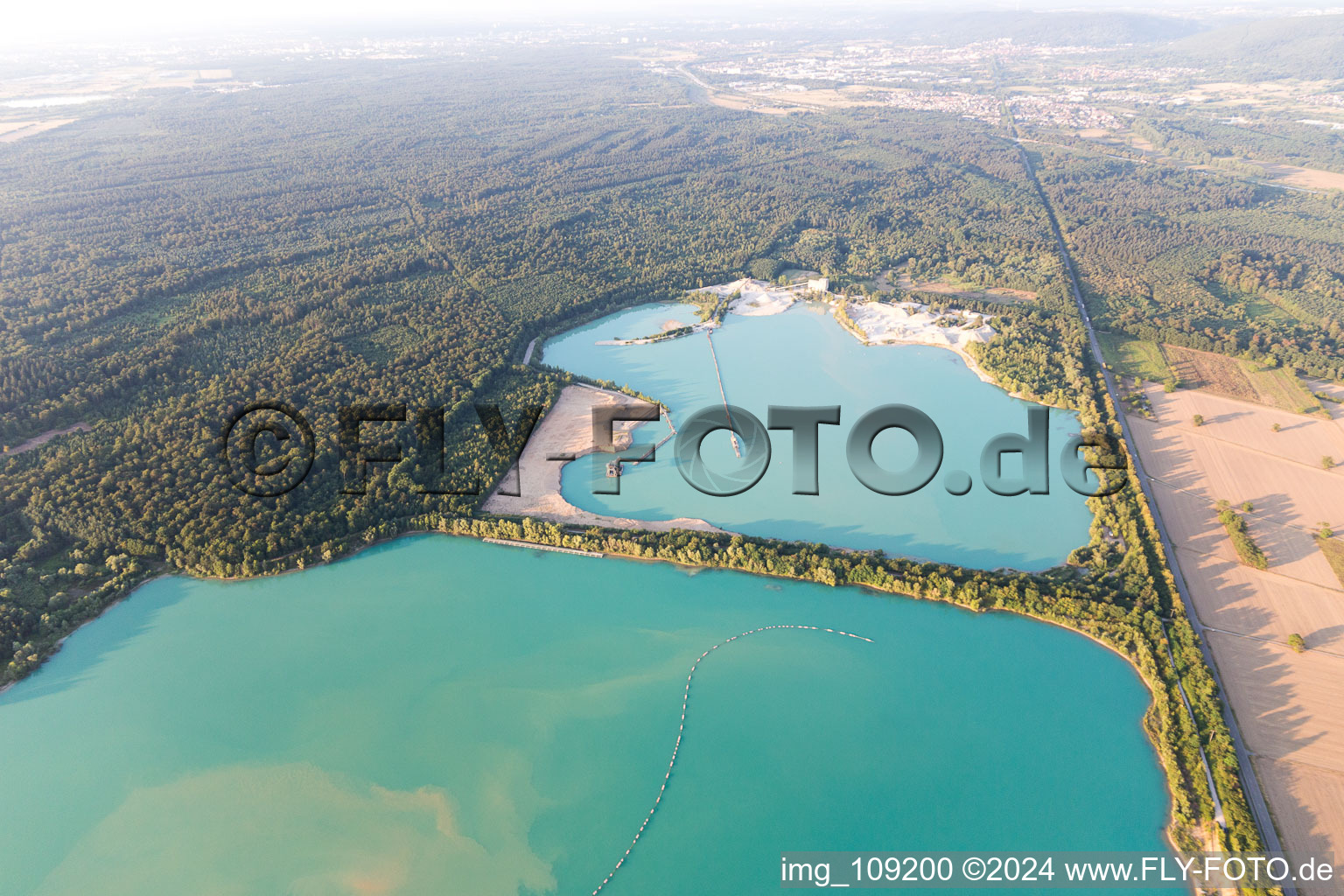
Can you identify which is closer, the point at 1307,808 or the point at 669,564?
the point at 1307,808

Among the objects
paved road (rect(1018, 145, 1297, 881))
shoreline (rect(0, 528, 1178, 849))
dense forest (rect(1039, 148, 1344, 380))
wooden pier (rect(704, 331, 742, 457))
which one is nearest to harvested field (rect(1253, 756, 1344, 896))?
paved road (rect(1018, 145, 1297, 881))

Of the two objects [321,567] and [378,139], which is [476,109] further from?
[321,567]

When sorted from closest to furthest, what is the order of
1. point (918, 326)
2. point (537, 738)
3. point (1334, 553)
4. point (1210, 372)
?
point (537, 738)
point (1334, 553)
point (1210, 372)
point (918, 326)

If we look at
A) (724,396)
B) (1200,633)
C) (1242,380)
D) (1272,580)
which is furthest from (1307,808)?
(1242,380)

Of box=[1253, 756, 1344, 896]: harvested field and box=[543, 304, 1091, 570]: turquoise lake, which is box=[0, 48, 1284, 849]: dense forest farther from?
box=[543, 304, 1091, 570]: turquoise lake

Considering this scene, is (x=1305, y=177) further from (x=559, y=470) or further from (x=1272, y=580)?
(x=559, y=470)
